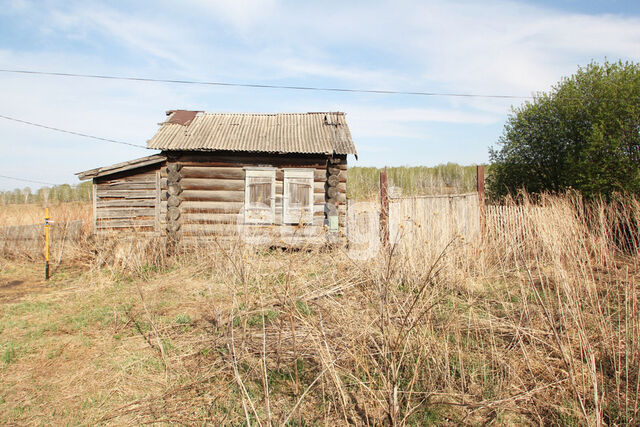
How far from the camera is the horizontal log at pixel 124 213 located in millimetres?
9555

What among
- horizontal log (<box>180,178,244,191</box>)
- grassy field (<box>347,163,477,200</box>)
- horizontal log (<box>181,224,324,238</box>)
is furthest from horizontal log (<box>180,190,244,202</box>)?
grassy field (<box>347,163,477,200</box>)

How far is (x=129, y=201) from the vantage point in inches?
382

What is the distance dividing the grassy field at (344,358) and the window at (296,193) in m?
4.70

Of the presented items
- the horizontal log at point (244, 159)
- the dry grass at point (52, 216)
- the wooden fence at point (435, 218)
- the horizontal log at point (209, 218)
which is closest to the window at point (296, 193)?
the horizontal log at point (244, 159)

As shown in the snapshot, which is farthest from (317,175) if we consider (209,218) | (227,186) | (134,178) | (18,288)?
(18,288)

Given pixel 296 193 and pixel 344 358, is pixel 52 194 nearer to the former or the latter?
pixel 296 193

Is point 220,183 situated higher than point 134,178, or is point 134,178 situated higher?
point 134,178

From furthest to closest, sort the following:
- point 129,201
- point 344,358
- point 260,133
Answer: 1. point 260,133
2. point 129,201
3. point 344,358

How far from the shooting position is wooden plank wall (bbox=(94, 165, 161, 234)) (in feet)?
31.3

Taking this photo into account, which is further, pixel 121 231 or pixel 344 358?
pixel 121 231

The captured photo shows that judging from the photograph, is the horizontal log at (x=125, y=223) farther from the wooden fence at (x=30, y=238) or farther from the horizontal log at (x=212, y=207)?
the wooden fence at (x=30, y=238)

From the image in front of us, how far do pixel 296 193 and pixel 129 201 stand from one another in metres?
4.56

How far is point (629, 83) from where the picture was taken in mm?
9859

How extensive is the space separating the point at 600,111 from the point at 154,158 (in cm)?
1254
